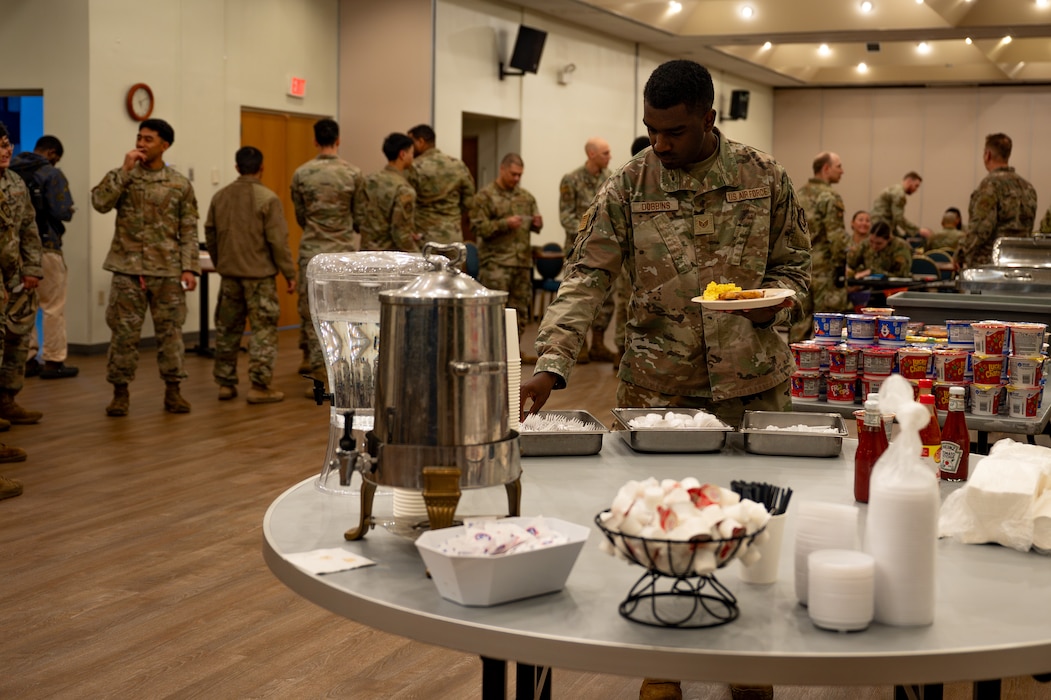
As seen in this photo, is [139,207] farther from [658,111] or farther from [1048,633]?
[1048,633]

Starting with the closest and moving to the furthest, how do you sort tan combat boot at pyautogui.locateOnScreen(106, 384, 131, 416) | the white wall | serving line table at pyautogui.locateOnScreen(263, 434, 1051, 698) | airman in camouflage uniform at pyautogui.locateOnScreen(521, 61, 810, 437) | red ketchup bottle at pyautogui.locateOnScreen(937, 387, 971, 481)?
serving line table at pyautogui.locateOnScreen(263, 434, 1051, 698) < red ketchup bottle at pyautogui.locateOnScreen(937, 387, 971, 481) < airman in camouflage uniform at pyautogui.locateOnScreen(521, 61, 810, 437) < tan combat boot at pyautogui.locateOnScreen(106, 384, 131, 416) < the white wall

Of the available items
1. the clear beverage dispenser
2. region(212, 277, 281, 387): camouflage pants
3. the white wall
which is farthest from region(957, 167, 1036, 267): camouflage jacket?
the white wall

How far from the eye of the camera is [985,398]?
334 centimetres

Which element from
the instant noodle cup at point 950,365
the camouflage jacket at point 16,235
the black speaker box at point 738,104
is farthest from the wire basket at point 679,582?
the black speaker box at point 738,104

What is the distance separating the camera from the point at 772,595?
1463 millimetres

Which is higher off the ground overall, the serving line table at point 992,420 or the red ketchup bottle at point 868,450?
the red ketchup bottle at point 868,450

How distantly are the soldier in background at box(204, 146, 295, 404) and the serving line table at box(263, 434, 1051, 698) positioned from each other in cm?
543

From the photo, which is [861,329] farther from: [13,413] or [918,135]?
[918,135]

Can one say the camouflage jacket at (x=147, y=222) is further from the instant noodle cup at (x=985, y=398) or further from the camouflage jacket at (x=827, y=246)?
the instant noodle cup at (x=985, y=398)

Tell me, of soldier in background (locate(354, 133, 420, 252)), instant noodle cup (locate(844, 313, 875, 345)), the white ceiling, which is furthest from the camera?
the white ceiling

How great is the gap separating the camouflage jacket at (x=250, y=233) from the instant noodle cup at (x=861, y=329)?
14.3 feet

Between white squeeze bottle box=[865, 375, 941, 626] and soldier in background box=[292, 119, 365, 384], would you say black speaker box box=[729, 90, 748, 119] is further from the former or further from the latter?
white squeeze bottle box=[865, 375, 941, 626]

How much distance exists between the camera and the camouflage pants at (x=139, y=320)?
659cm

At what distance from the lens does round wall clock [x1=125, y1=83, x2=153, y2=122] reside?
9.09 m
